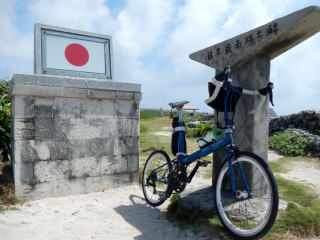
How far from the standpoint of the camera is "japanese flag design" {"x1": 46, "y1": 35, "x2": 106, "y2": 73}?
16.6ft

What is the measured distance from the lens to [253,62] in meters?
3.82

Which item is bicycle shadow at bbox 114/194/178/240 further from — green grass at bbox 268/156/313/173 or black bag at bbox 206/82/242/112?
green grass at bbox 268/156/313/173

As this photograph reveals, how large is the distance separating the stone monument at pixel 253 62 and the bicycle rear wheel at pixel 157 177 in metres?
0.79

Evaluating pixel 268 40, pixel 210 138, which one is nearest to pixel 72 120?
pixel 210 138

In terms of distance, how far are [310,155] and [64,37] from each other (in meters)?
8.24

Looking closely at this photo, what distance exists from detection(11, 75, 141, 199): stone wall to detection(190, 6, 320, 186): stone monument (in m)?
2.02

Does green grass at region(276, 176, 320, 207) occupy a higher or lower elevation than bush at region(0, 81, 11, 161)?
lower

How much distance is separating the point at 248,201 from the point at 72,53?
3.80 m

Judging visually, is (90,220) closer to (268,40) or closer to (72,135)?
(72,135)

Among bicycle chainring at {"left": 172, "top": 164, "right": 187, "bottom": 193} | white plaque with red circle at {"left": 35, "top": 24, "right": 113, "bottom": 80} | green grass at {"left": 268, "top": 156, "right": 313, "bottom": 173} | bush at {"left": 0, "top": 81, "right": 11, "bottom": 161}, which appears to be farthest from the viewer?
Result: green grass at {"left": 268, "top": 156, "right": 313, "bottom": 173}

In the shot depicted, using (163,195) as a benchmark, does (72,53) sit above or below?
above

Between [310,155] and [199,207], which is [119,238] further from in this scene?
[310,155]

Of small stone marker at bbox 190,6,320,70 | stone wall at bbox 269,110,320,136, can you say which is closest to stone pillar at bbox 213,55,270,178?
small stone marker at bbox 190,6,320,70

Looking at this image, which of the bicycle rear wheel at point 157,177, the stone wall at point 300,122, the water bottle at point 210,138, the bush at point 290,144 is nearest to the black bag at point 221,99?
the water bottle at point 210,138
